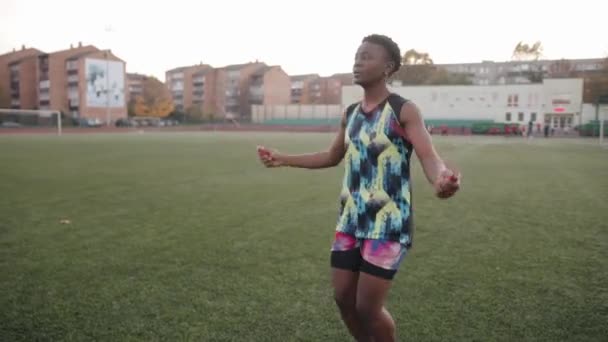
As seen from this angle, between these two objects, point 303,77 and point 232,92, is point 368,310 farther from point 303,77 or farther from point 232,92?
point 303,77

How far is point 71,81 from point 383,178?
9537 cm

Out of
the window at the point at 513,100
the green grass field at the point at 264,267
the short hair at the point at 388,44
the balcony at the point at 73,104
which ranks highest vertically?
the window at the point at 513,100

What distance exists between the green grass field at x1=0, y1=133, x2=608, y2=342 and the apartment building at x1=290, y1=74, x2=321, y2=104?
120 metres

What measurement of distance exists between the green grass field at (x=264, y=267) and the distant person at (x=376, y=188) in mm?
957

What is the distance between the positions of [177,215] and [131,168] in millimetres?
8578

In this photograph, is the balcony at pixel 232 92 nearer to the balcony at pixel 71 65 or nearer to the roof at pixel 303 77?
the roof at pixel 303 77

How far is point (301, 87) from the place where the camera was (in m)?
131

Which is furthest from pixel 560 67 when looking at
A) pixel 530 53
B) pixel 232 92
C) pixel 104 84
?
pixel 104 84

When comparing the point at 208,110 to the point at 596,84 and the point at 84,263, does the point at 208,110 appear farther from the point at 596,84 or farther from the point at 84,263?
the point at 84,263

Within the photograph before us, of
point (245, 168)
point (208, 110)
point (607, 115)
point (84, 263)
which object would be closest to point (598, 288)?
point (84, 263)

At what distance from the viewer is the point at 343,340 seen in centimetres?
374

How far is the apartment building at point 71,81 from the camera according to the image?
84.6 metres

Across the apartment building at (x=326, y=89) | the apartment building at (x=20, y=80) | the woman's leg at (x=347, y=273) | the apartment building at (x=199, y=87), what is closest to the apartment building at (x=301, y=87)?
the apartment building at (x=326, y=89)

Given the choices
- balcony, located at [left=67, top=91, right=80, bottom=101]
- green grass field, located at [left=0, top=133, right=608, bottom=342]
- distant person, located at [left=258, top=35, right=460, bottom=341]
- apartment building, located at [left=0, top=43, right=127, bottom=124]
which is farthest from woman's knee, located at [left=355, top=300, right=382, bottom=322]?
balcony, located at [left=67, top=91, right=80, bottom=101]
